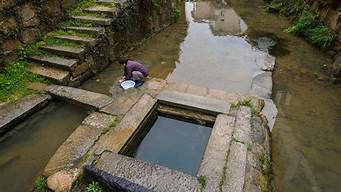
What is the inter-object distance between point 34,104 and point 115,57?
3377 mm

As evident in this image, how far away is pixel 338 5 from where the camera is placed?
964cm

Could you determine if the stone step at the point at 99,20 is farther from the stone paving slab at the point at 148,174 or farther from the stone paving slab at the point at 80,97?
the stone paving slab at the point at 148,174

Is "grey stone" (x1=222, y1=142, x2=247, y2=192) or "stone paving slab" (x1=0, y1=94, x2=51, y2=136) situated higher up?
"stone paving slab" (x1=0, y1=94, x2=51, y2=136)

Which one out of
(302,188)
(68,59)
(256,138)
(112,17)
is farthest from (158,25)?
(302,188)

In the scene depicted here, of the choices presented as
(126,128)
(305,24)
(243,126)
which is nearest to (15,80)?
(126,128)

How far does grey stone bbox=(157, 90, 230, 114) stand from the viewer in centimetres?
553

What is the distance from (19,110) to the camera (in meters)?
5.54

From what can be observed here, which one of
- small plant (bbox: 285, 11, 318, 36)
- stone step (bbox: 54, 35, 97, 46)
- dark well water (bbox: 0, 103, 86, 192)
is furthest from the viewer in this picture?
small plant (bbox: 285, 11, 318, 36)

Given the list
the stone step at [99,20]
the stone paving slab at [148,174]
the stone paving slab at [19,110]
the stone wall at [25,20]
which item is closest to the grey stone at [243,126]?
the stone paving slab at [148,174]

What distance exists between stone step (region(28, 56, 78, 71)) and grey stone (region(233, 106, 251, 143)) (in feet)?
13.5

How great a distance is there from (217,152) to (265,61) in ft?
17.7

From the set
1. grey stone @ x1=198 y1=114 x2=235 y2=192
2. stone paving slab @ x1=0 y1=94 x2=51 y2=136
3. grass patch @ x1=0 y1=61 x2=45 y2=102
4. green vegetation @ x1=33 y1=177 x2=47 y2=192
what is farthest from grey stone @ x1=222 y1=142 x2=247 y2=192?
grass patch @ x1=0 y1=61 x2=45 y2=102

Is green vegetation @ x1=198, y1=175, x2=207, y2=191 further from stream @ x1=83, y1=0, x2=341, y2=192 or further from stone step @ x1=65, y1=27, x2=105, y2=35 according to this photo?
stone step @ x1=65, y1=27, x2=105, y2=35

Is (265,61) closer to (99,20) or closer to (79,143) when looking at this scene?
(99,20)
